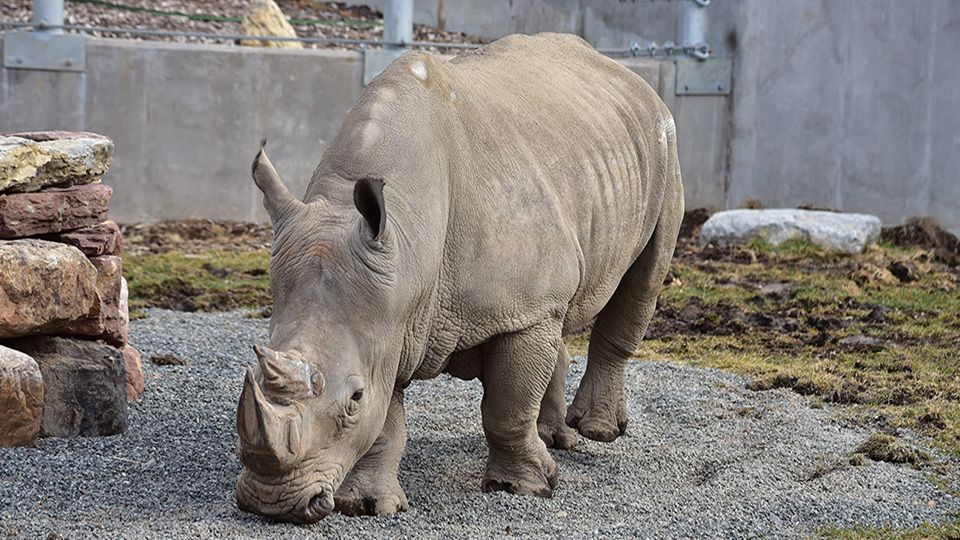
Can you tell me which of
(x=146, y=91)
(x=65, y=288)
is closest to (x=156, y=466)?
(x=65, y=288)

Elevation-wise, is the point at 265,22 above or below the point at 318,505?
above

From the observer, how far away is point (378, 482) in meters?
5.20

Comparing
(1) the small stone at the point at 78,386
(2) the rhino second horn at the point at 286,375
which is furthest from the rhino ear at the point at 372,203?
(1) the small stone at the point at 78,386

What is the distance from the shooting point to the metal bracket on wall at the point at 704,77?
13.6 m

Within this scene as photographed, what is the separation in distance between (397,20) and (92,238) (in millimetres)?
6186

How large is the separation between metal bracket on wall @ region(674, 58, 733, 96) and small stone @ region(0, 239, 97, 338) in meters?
8.39

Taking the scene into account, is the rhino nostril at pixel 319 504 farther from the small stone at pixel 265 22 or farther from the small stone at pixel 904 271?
the small stone at pixel 265 22

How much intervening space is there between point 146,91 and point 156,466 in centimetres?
630

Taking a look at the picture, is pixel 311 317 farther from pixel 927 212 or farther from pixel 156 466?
pixel 927 212

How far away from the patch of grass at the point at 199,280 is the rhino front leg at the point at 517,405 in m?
4.49

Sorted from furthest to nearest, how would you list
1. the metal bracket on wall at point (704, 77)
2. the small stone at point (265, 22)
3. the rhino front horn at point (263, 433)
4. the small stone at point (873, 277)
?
1. the small stone at point (265, 22)
2. the metal bracket on wall at point (704, 77)
3. the small stone at point (873, 277)
4. the rhino front horn at point (263, 433)

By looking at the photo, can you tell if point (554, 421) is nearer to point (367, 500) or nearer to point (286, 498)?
point (367, 500)

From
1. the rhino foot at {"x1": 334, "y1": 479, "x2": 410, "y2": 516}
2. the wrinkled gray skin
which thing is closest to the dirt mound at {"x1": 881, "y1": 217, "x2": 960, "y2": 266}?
the wrinkled gray skin

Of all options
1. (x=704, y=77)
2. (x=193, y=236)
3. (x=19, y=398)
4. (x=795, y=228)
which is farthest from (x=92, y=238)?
(x=704, y=77)
